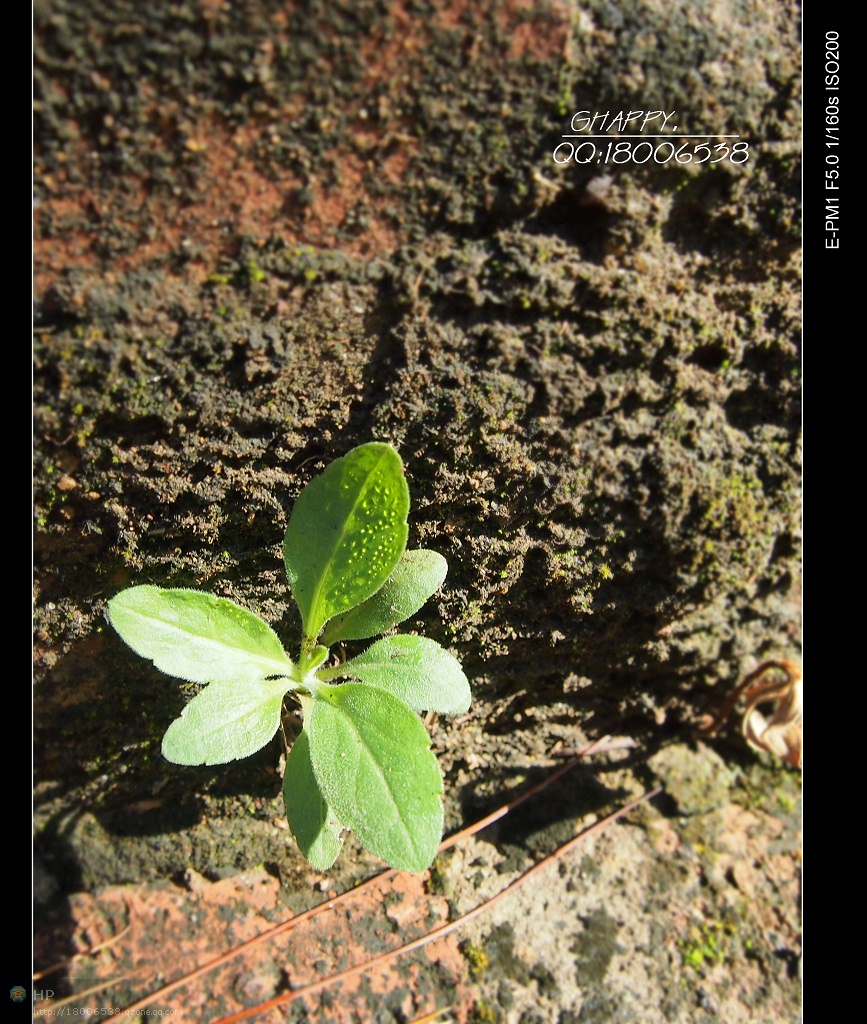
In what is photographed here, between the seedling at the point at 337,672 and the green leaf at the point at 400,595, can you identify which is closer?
the seedling at the point at 337,672

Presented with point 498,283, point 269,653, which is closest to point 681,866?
point 269,653

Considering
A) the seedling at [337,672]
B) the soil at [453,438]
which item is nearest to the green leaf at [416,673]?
the seedling at [337,672]

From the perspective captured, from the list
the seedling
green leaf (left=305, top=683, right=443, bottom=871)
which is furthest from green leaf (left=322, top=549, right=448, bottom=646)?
green leaf (left=305, top=683, right=443, bottom=871)

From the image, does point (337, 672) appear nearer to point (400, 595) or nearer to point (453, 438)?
point (400, 595)

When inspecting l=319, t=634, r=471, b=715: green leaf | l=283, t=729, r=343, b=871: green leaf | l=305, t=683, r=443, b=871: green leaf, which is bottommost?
l=283, t=729, r=343, b=871: green leaf

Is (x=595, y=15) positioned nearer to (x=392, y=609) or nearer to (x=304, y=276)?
(x=304, y=276)

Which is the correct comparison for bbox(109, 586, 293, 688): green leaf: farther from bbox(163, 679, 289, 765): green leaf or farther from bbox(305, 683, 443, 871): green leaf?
bbox(305, 683, 443, 871): green leaf

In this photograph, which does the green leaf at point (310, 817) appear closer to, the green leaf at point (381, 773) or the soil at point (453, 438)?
the green leaf at point (381, 773)
